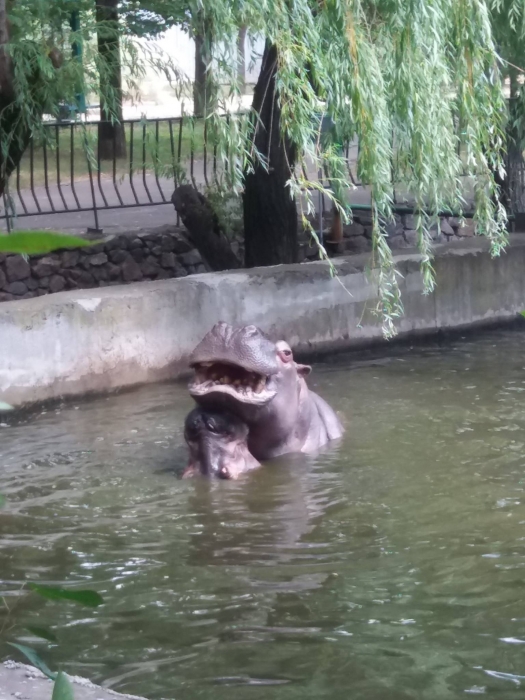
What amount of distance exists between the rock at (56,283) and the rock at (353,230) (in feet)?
11.9

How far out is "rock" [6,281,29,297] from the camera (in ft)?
32.0

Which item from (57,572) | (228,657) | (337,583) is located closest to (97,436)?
(57,572)

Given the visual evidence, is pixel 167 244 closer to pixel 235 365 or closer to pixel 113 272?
pixel 113 272

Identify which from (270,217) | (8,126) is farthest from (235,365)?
(270,217)

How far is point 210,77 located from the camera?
6.33 meters

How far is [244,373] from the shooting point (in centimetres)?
578

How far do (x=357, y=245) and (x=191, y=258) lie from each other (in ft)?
7.30

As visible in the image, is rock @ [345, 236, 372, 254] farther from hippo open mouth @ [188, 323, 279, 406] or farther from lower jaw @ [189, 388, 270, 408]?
lower jaw @ [189, 388, 270, 408]

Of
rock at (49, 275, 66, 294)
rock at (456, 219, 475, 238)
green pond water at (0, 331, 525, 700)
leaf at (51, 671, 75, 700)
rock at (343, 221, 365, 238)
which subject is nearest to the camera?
leaf at (51, 671, 75, 700)

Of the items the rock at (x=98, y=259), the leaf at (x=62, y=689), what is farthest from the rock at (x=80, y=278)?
the leaf at (x=62, y=689)

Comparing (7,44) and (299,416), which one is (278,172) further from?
(299,416)

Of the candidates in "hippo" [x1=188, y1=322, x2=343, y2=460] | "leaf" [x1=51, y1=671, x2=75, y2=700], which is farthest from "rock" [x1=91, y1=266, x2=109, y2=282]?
"leaf" [x1=51, y1=671, x2=75, y2=700]

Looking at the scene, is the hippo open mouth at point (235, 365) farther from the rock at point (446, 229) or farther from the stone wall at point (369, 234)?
the rock at point (446, 229)

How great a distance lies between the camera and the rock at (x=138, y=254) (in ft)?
34.8
